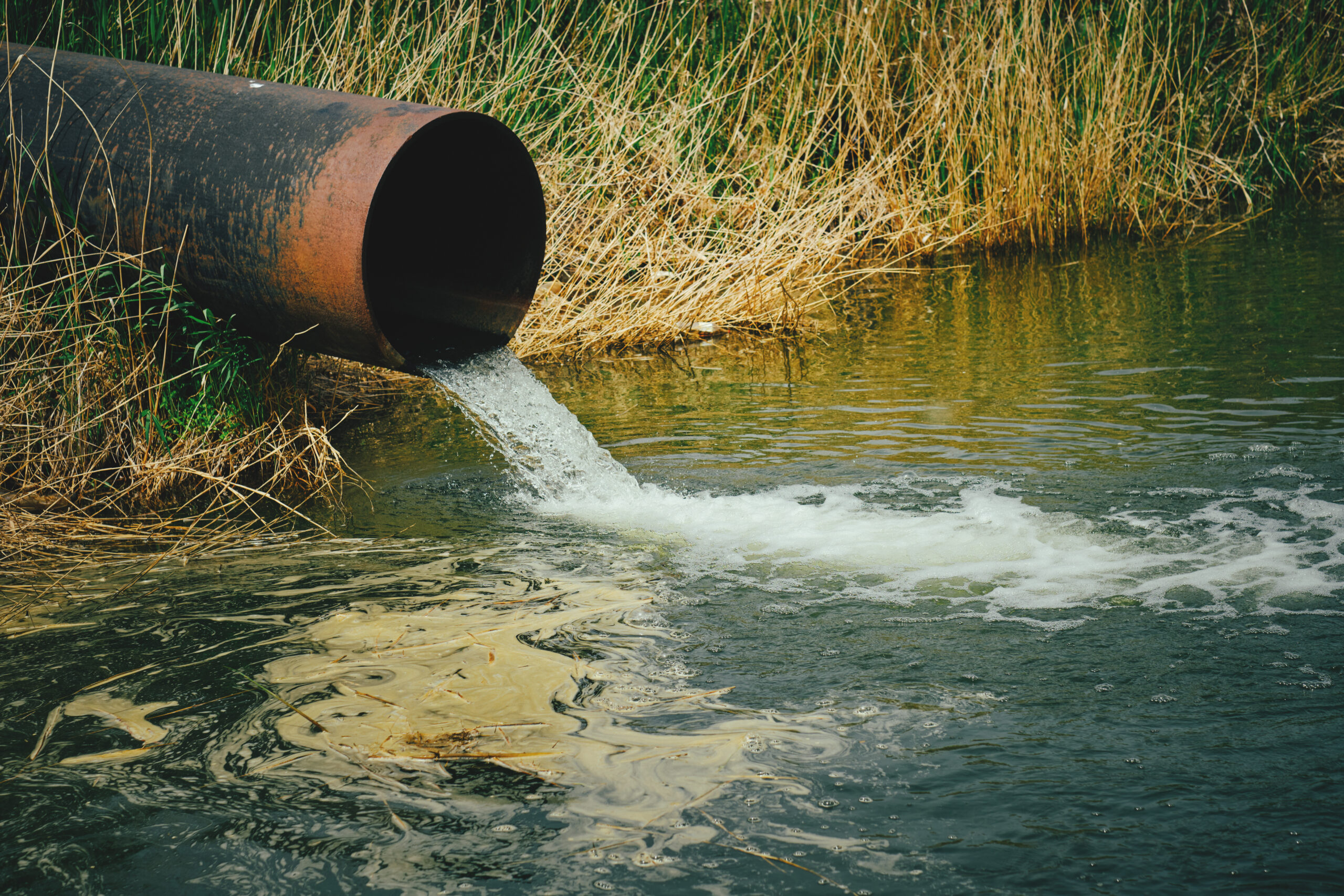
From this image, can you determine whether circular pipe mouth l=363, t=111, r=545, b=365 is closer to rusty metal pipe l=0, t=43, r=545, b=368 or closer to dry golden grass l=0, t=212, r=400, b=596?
rusty metal pipe l=0, t=43, r=545, b=368

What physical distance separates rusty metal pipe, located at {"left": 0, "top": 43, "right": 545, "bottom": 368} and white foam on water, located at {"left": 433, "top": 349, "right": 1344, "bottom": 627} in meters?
0.37

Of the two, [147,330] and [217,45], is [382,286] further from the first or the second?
[217,45]

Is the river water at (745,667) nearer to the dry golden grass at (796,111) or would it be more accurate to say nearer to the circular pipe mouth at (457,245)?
the circular pipe mouth at (457,245)

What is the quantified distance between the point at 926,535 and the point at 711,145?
4.67 m

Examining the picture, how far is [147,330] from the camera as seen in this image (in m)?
3.93

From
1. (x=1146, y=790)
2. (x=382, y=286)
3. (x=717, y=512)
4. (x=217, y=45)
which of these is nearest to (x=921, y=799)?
(x=1146, y=790)

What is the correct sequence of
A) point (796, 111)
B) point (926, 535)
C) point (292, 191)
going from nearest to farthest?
point (926, 535), point (292, 191), point (796, 111)

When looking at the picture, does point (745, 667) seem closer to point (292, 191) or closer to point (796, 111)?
point (292, 191)

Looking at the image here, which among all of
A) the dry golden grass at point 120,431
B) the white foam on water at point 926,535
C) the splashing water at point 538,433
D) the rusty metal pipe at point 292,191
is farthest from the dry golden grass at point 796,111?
the white foam on water at point 926,535

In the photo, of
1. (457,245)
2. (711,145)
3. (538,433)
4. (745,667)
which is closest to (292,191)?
(457,245)

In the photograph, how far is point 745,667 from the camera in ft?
8.16

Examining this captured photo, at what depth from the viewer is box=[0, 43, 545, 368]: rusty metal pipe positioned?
3387mm

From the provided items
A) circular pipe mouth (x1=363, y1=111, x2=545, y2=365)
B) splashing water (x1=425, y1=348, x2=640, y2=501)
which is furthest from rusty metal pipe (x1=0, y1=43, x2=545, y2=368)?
splashing water (x1=425, y1=348, x2=640, y2=501)

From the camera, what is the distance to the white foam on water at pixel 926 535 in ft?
9.26
